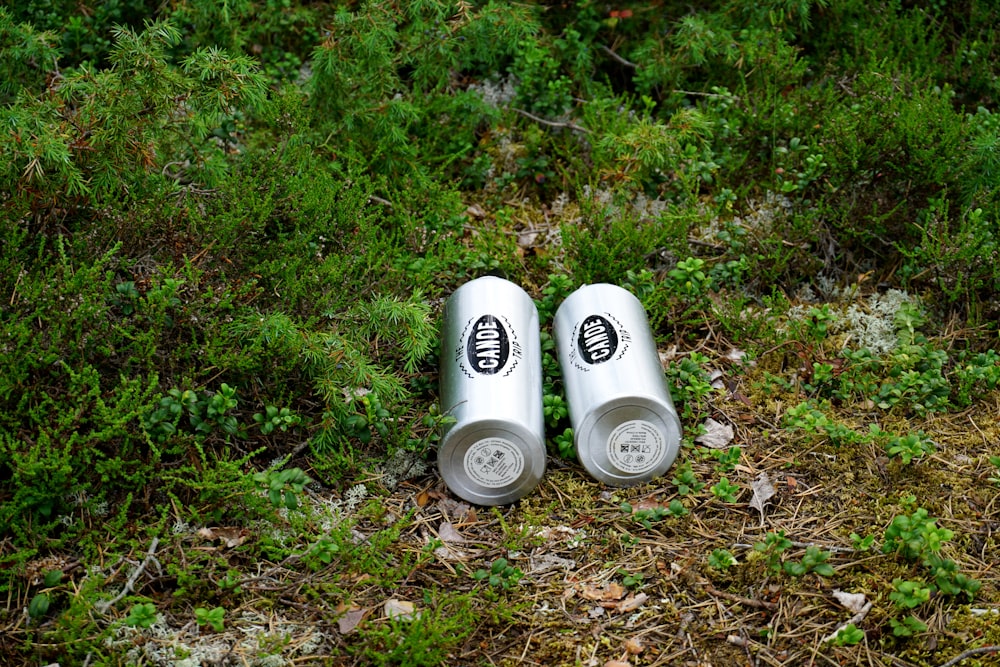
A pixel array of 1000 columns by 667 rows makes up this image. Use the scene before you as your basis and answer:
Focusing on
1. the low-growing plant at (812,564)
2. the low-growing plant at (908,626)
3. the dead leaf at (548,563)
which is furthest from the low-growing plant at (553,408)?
the low-growing plant at (908,626)

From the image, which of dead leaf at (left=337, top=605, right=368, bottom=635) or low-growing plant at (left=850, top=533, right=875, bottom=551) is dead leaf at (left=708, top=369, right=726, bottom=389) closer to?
low-growing plant at (left=850, top=533, right=875, bottom=551)

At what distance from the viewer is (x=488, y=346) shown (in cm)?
296

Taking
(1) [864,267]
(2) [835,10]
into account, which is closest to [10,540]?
(1) [864,267]

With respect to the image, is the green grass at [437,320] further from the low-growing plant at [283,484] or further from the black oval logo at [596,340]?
the black oval logo at [596,340]

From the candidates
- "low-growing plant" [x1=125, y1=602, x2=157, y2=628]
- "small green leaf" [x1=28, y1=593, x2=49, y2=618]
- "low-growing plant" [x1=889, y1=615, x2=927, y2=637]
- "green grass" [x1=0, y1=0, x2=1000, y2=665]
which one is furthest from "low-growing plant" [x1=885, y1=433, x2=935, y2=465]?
"small green leaf" [x1=28, y1=593, x2=49, y2=618]

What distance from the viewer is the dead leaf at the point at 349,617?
248 centimetres

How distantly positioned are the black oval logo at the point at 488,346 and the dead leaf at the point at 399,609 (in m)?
0.73

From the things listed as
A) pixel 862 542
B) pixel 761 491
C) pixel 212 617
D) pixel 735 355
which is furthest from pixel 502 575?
pixel 735 355

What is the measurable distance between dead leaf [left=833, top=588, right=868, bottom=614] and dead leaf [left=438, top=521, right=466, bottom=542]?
1.07m

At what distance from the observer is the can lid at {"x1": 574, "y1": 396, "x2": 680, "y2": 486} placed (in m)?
2.86

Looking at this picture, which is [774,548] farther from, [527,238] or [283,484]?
[527,238]

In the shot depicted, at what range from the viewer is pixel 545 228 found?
160 inches

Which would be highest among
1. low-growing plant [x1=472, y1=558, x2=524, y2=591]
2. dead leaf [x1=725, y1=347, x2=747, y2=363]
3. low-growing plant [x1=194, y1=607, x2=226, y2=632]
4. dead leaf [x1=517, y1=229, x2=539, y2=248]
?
low-growing plant [x1=194, y1=607, x2=226, y2=632]

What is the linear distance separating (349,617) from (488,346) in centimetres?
92
